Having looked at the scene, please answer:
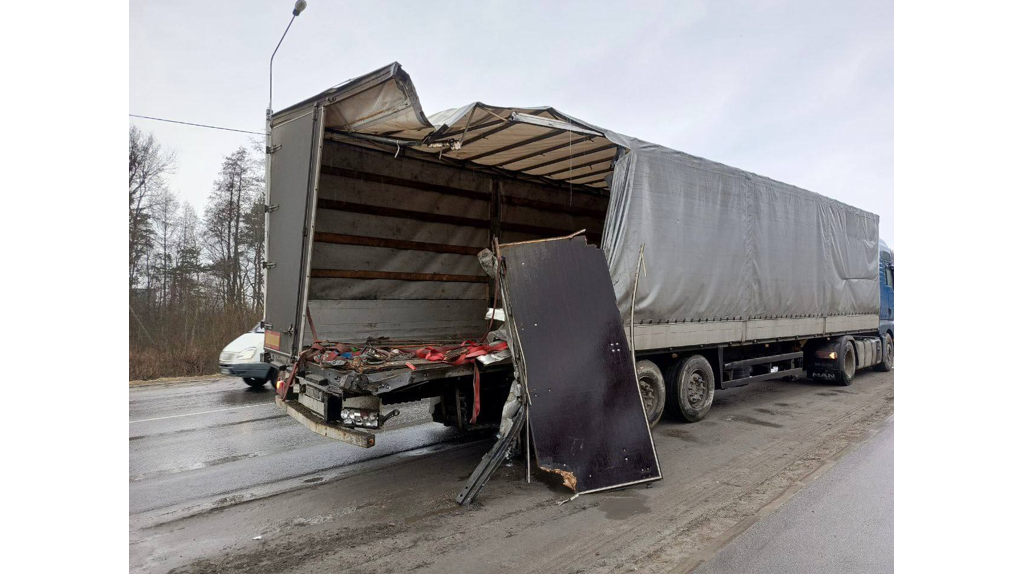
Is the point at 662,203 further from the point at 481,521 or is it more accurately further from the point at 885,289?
the point at 885,289

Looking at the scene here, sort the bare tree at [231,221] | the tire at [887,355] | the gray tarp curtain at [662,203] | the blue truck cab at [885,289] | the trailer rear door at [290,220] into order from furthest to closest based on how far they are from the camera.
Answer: the bare tree at [231,221] < the tire at [887,355] < the blue truck cab at [885,289] < the gray tarp curtain at [662,203] < the trailer rear door at [290,220]


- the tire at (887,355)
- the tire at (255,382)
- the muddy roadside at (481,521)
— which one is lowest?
the tire at (255,382)

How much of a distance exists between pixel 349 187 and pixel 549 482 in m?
4.26

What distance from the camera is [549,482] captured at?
5242 mm

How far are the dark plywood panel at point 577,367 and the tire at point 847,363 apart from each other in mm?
6811

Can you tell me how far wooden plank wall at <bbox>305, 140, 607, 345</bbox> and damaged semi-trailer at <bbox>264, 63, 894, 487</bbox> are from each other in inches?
0.9

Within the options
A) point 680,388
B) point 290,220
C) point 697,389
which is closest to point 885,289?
point 697,389

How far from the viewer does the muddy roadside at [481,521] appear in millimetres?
3684

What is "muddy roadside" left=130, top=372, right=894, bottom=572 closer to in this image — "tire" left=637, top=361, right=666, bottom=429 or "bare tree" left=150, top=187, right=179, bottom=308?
"tire" left=637, top=361, right=666, bottom=429

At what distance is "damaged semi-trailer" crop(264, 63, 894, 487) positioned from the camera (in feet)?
17.5

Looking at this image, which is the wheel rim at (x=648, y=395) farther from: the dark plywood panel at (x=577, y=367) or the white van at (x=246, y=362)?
the white van at (x=246, y=362)

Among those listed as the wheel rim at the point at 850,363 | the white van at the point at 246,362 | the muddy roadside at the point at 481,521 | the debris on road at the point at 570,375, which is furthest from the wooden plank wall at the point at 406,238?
the wheel rim at the point at 850,363

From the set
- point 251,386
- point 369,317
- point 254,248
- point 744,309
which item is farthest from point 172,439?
point 254,248

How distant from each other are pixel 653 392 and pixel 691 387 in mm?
934
